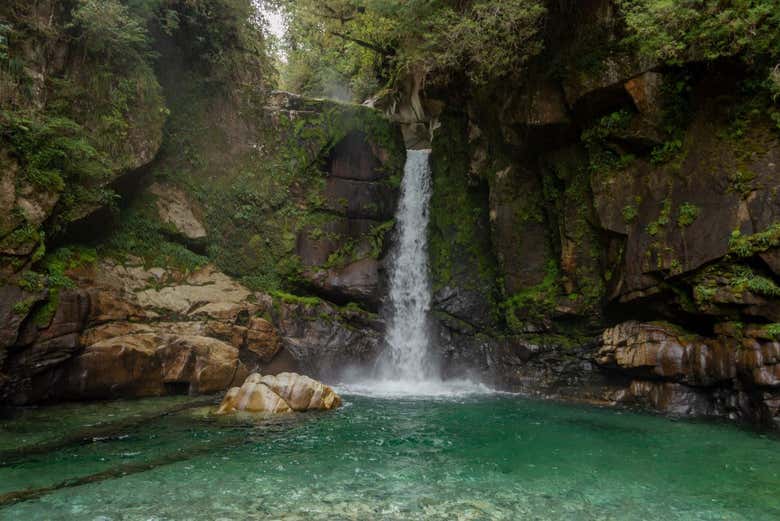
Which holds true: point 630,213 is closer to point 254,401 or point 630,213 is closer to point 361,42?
point 254,401

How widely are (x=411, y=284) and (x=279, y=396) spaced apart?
7983 millimetres

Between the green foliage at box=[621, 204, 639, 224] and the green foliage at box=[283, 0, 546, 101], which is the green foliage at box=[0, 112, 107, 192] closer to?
the green foliage at box=[283, 0, 546, 101]

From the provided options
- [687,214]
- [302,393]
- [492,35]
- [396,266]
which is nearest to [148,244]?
[302,393]

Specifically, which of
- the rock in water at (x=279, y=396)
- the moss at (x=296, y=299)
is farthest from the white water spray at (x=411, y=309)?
the rock in water at (x=279, y=396)

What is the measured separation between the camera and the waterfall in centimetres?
1614

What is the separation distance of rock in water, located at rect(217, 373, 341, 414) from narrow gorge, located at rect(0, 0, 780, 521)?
7 centimetres

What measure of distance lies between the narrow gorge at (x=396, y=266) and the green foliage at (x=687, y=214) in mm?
53

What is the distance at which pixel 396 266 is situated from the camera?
17734mm

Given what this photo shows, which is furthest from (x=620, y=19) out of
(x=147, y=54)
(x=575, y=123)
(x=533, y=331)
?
(x=147, y=54)

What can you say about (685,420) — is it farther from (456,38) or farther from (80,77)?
(80,77)

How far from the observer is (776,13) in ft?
30.4

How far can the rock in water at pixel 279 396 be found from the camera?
395 inches

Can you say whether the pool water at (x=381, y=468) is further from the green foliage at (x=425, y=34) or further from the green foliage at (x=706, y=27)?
the green foliage at (x=425, y=34)

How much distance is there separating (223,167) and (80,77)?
5.09m
